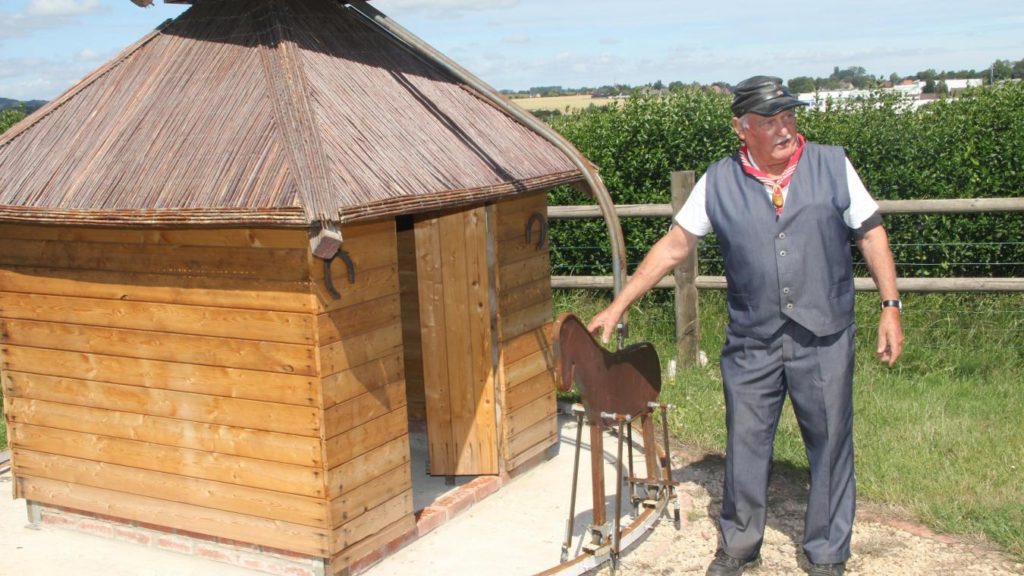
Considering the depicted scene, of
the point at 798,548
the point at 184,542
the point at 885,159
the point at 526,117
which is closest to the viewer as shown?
the point at 798,548

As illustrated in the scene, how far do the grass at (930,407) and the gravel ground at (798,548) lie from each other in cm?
16

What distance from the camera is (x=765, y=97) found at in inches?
203

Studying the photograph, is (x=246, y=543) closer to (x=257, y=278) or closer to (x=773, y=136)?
(x=257, y=278)

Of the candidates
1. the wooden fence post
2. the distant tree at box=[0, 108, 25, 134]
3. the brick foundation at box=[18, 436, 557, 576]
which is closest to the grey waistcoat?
the brick foundation at box=[18, 436, 557, 576]

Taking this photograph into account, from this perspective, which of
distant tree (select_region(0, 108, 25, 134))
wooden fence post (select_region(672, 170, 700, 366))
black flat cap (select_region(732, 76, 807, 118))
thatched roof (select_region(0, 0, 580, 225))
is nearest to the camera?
black flat cap (select_region(732, 76, 807, 118))

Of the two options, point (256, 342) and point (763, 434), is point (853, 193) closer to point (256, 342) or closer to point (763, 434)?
point (763, 434)

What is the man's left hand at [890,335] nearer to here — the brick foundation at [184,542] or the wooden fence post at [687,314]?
the brick foundation at [184,542]

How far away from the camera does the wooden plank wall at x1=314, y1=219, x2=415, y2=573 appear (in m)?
5.60

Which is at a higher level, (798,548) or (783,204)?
(783,204)

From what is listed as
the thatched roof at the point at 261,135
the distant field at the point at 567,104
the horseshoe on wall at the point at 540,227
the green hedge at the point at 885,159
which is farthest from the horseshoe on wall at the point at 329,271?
the distant field at the point at 567,104

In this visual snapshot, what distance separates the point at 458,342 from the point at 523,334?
0.46 m

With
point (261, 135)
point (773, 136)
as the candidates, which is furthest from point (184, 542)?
point (773, 136)

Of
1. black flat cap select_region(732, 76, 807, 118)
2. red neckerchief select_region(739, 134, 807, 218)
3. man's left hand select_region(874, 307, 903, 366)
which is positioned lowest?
man's left hand select_region(874, 307, 903, 366)

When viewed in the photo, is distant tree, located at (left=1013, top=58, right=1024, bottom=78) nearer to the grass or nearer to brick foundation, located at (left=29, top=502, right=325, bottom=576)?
the grass
